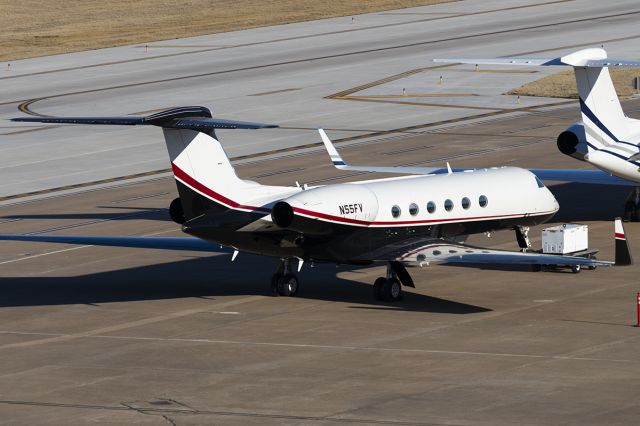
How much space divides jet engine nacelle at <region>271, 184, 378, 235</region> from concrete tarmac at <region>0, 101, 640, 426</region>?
80.7 inches

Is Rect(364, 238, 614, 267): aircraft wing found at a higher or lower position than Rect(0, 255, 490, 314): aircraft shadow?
higher

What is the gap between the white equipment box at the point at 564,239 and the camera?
38.6 m

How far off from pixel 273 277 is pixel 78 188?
21985 millimetres

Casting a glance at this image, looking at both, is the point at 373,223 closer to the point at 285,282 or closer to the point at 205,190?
the point at 285,282

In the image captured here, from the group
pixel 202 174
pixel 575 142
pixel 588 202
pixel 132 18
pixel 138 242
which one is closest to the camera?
pixel 202 174

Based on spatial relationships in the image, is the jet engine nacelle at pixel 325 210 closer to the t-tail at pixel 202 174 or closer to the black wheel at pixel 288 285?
the t-tail at pixel 202 174

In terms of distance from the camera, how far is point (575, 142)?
43.2 metres

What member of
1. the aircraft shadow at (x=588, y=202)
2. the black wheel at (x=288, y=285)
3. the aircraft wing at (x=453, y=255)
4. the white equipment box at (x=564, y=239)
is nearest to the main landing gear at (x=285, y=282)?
the black wheel at (x=288, y=285)

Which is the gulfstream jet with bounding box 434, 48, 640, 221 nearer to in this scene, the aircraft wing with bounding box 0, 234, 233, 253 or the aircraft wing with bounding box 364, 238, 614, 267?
the aircraft wing with bounding box 364, 238, 614, 267

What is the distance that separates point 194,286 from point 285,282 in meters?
3.35

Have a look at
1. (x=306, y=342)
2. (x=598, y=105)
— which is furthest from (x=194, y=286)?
(x=598, y=105)

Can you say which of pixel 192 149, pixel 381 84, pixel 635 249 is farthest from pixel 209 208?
pixel 381 84

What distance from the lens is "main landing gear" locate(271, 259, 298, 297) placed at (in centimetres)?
3569

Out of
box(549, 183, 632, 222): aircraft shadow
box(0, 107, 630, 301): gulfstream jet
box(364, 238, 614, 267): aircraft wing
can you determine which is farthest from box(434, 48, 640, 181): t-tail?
box(364, 238, 614, 267): aircraft wing
